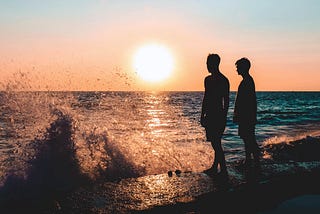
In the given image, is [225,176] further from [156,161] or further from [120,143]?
[120,143]

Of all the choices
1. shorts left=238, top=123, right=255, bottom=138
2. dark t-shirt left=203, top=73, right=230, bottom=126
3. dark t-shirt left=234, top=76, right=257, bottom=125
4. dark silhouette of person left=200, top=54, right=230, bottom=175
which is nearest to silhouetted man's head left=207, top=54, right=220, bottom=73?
dark silhouette of person left=200, top=54, right=230, bottom=175

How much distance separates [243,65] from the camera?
598 cm

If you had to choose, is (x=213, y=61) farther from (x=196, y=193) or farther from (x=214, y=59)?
(x=196, y=193)

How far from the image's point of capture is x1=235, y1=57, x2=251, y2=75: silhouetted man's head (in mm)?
5969

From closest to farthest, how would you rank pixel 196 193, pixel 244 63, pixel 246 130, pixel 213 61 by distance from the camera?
pixel 196 193
pixel 213 61
pixel 244 63
pixel 246 130

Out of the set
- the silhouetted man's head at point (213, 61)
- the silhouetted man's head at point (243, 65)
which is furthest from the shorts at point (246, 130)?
the silhouetted man's head at point (213, 61)

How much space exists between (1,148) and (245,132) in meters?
9.16

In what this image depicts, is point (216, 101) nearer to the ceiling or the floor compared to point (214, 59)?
nearer to the floor

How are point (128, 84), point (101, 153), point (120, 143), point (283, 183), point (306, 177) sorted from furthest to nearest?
point (128, 84)
point (120, 143)
point (101, 153)
point (306, 177)
point (283, 183)

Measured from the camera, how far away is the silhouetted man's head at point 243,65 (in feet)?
19.6

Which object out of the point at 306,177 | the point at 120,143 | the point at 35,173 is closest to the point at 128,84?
the point at 120,143

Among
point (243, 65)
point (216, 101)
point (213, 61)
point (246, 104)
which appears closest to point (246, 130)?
point (246, 104)

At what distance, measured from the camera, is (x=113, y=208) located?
13.9 ft

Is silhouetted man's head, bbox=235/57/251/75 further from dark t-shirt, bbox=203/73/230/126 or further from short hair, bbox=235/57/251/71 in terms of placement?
dark t-shirt, bbox=203/73/230/126
